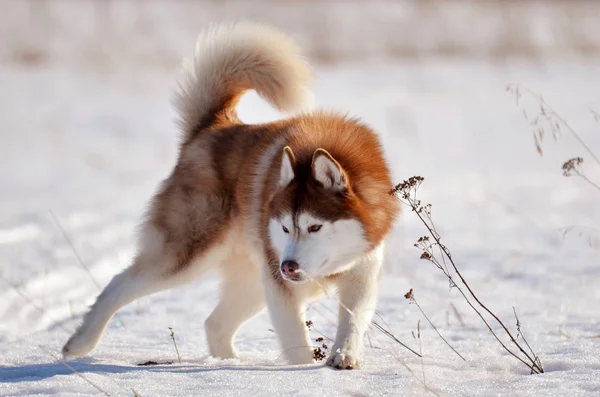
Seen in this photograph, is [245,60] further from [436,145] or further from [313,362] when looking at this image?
[436,145]

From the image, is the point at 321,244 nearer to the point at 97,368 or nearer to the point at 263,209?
the point at 263,209

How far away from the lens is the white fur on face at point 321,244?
11.3 feet

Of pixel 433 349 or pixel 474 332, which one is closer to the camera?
pixel 433 349

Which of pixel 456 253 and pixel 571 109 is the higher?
pixel 571 109

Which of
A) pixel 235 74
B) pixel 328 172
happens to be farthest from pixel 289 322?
pixel 235 74

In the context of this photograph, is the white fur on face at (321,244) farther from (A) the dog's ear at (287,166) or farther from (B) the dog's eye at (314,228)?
(A) the dog's ear at (287,166)

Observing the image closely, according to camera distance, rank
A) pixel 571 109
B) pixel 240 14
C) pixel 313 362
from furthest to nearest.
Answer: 1. pixel 240 14
2. pixel 571 109
3. pixel 313 362

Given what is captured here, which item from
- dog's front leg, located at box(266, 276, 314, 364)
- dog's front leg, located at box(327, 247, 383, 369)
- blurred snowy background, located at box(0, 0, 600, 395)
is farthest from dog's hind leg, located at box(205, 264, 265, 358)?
dog's front leg, located at box(327, 247, 383, 369)

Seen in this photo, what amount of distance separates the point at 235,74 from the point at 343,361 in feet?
5.92

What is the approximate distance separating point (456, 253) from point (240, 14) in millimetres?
17597

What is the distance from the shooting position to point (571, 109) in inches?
612

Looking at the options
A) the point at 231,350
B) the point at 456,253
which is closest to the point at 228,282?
the point at 231,350

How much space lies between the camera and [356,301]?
3658mm

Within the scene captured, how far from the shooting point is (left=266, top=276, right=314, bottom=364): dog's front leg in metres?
3.65
